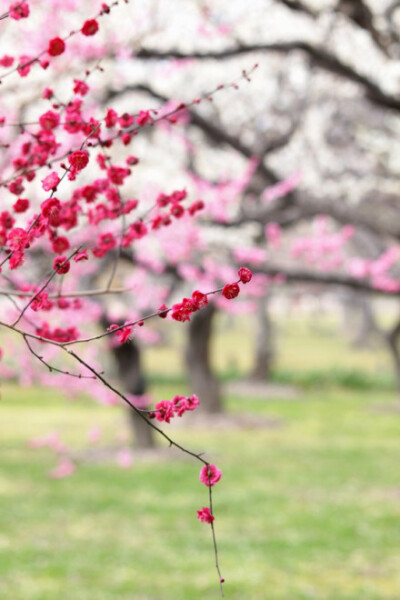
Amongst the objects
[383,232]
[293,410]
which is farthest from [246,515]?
[293,410]

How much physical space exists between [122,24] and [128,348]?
4946 millimetres

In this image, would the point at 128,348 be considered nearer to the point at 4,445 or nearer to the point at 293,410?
the point at 4,445

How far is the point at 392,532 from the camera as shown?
8.70m

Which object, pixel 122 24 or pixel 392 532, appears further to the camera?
pixel 122 24

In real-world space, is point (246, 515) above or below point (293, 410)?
below

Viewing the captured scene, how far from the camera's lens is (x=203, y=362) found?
61.2ft

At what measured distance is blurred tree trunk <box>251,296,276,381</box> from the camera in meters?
26.3

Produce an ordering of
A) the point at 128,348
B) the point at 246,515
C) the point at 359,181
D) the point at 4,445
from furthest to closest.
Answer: the point at 4,445
the point at 359,181
the point at 128,348
the point at 246,515

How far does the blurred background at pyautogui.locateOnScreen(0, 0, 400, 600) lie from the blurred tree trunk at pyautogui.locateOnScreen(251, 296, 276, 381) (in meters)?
4.23

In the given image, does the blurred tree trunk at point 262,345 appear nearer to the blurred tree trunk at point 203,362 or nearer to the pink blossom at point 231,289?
the blurred tree trunk at point 203,362

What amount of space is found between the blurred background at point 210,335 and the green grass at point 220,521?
4cm

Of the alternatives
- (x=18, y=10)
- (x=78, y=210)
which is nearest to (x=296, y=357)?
(x=78, y=210)

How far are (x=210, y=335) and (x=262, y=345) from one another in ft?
26.2

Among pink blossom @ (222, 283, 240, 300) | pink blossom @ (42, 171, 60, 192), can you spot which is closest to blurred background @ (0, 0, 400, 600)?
pink blossom @ (42, 171, 60, 192)
